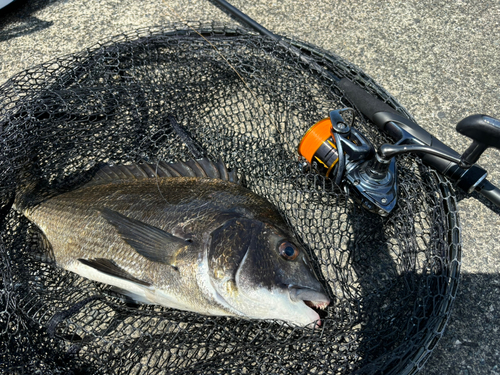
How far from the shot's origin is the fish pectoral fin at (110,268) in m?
1.79

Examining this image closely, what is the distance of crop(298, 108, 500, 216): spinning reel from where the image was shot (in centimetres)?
165

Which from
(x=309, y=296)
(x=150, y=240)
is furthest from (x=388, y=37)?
(x=150, y=240)

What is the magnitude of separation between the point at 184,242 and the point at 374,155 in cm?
113

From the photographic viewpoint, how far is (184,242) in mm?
1776

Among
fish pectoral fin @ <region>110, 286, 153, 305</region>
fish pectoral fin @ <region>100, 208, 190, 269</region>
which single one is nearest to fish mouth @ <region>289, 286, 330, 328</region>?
fish pectoral fin @ <region>100, 208, 190, 269</region>

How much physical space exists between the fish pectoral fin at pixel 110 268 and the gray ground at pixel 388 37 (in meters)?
2.15

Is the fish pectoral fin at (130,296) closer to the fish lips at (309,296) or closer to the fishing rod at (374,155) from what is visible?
the fish lips at (309,296)

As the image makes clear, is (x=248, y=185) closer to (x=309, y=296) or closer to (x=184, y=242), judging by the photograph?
(x=184, y=242)

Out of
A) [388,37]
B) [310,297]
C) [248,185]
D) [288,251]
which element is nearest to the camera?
[310,297]

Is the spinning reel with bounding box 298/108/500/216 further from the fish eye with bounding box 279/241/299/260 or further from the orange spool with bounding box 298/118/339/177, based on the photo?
the fish eye with bounding box 279/241/299/260

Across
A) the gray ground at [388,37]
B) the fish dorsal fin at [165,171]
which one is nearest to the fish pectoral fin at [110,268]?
the fish dorsal fin at [165,171]

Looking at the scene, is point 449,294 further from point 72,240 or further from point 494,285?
point 72,240

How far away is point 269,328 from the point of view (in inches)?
66.7

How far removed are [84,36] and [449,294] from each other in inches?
140
